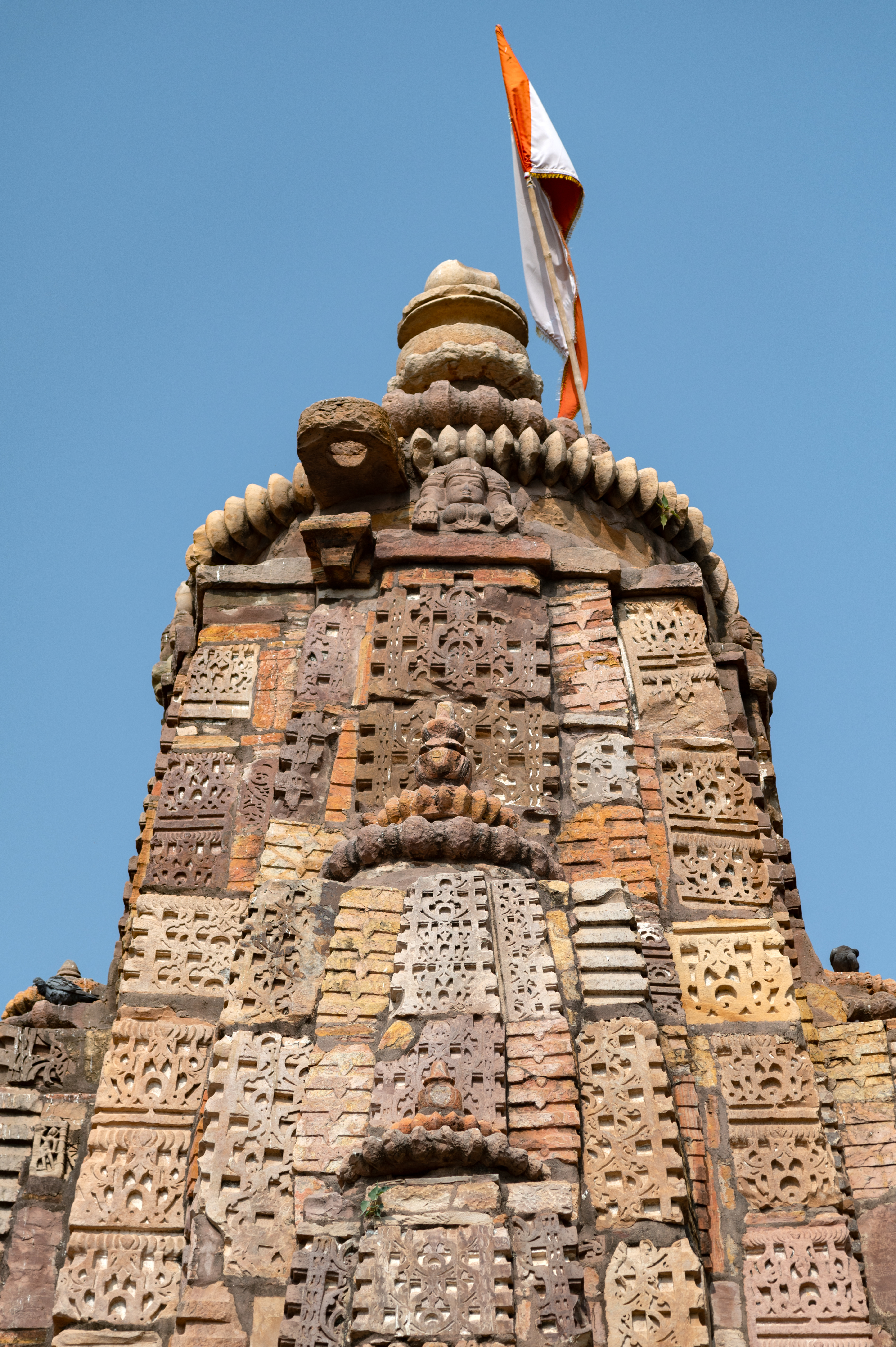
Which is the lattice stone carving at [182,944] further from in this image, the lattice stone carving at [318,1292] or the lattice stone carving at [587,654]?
the lattice stone carving at [587,654]

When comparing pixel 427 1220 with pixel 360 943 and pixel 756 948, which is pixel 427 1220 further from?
pixel 756 948

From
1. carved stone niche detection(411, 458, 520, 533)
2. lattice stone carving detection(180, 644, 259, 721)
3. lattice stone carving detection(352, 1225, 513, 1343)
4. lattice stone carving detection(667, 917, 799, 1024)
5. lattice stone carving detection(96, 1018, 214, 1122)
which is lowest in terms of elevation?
lattice stone carving detection(352, 1225, 513, 1343)

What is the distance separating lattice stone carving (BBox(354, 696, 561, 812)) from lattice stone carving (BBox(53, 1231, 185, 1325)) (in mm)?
2117

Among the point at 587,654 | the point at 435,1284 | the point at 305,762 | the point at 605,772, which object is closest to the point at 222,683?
the point at 305,762

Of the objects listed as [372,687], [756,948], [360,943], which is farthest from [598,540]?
[360,943]

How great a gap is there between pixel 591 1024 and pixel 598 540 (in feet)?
11.8

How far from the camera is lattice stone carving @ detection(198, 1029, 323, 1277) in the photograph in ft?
18.1

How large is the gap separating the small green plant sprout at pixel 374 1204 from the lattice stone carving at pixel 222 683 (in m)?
3.13

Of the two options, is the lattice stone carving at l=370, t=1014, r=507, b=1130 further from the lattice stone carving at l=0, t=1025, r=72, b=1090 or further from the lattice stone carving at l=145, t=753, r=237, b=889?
the lattice stone carving at l=0, t=1025, r=72, b=1090

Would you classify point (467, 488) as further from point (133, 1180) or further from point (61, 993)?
point (133, 1180)

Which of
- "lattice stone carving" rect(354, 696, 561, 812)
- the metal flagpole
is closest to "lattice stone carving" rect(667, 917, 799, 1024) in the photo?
"lattice stone carving" rect(354, 696, 561, 812)

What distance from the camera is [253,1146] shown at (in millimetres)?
5738

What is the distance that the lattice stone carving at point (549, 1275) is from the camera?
4887 millimetres

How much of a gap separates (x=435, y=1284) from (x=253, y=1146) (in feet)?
3.51
